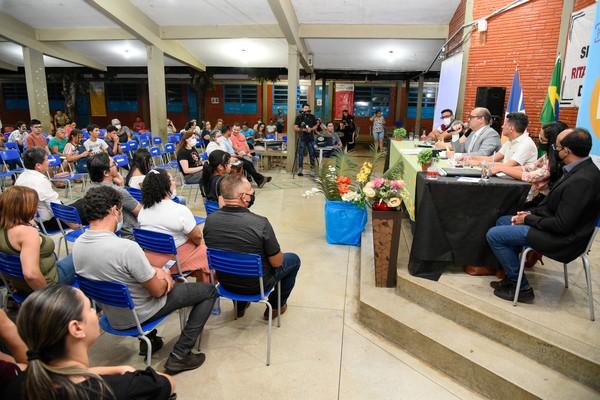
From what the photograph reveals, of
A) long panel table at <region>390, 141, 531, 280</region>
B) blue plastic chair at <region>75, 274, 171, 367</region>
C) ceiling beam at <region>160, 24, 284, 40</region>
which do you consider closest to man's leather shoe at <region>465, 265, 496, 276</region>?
long panel table at <region>390, 141, 531, 280</region>

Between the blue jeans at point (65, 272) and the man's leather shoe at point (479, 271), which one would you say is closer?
the blue jeans at point (65, 272)

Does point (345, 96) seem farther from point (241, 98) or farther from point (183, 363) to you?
point (183, 363)

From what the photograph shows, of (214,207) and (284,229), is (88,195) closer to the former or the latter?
(214,207)

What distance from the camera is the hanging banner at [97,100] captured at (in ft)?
62.3

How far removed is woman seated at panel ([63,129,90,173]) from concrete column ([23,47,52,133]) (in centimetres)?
473

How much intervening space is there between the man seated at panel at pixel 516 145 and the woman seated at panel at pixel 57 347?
3.31 m

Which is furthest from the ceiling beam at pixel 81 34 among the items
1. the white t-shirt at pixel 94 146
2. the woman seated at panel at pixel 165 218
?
the woman seated at panel at pixel 165 218

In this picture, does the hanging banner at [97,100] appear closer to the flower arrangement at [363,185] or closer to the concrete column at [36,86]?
the concrete column at [36,86]

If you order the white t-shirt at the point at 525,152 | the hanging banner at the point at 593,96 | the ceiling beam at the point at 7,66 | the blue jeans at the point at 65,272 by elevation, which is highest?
the ceiling beam at the point at 7,66

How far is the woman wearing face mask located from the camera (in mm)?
5930

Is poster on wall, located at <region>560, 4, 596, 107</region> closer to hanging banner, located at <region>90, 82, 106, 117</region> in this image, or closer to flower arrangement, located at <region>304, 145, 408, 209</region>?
flower arrangement, located at <region>304, 145, 408, 209</region>

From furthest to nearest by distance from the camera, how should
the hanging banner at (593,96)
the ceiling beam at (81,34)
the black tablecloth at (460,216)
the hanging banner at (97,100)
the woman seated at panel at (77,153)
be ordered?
the hanging banner at (97,100), the ceiling beam at (81,34), the woman seated at panel at (77,153), the hanging banner at (593,96), the black tablecloth at (460,216)

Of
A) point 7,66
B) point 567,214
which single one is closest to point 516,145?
point 567,214

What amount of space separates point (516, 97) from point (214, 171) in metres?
4.66
